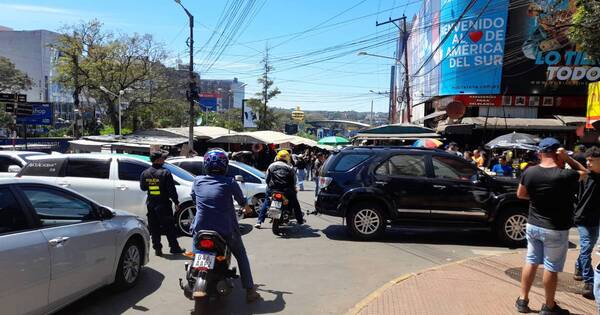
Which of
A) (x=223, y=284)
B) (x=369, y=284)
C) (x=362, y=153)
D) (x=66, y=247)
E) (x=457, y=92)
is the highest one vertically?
(x=457, y=92)

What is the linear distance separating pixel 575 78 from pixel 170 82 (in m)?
30.9

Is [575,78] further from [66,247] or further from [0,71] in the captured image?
[0,71]

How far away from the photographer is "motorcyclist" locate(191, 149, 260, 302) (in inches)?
206

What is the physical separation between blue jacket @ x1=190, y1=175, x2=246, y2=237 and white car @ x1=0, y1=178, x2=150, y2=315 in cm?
112

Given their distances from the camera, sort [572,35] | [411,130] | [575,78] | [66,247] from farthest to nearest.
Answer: [575,78] < [411,130] < [572,35] < [66,247]

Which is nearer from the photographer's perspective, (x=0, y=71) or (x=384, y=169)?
(x=384, y=169)

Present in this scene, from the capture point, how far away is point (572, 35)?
447 inches

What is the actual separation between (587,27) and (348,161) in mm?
6287

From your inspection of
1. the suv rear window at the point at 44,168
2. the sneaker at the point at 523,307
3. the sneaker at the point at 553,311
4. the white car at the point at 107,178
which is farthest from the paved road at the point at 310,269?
the suv rear window at the point at 44,168

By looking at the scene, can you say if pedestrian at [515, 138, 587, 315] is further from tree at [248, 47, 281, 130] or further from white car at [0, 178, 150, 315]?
tree at [248, 47, 281, 130]

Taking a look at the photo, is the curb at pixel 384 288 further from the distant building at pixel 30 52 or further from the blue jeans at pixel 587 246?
the distant building at pixel 30 52

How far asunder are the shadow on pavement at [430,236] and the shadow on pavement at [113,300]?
419cm

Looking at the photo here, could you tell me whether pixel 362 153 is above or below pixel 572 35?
below

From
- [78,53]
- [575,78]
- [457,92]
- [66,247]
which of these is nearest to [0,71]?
[78,53]
